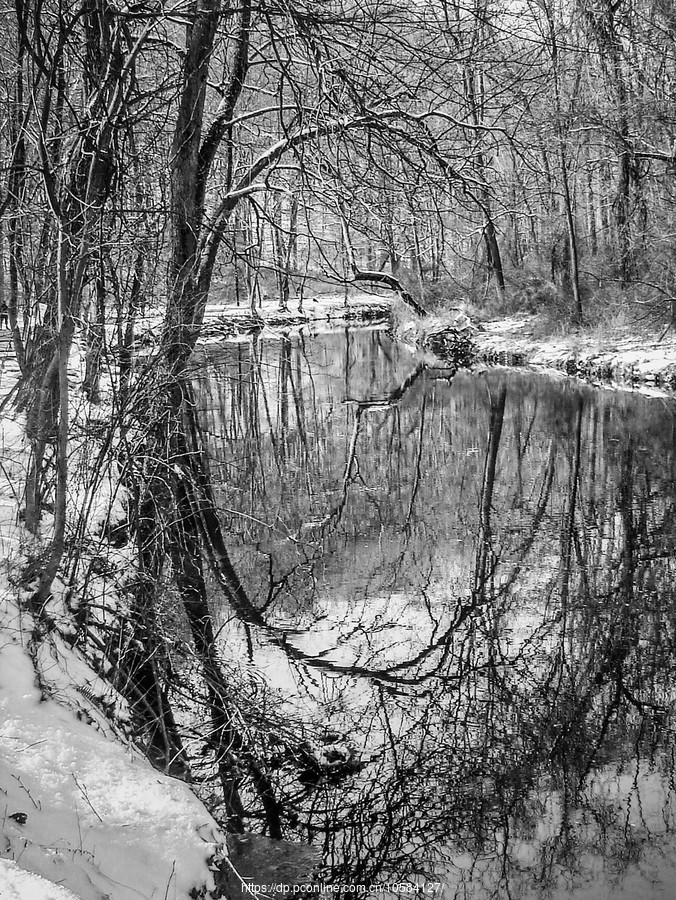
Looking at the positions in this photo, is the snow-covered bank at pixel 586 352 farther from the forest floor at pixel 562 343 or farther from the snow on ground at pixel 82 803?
the snow on ground at pixel 82 803

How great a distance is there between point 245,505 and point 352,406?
730 centimetres

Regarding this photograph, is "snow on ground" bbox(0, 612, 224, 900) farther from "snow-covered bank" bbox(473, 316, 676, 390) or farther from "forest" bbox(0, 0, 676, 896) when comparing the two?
"snow-covered bank" bbox(473, 316, 676, 390)

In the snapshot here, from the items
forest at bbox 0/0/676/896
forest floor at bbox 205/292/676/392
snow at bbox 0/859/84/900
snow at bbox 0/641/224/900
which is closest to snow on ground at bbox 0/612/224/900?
snow at bbox 0/641/224/900

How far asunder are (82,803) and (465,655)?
3.58m

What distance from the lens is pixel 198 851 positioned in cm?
333

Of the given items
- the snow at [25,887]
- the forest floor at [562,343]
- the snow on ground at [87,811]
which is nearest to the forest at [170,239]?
the snow on ground at [87,811]

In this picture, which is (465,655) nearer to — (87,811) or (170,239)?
(87,811)

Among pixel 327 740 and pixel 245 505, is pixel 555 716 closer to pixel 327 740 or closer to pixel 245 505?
pixel 327 740

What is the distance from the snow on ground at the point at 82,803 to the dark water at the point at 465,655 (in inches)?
42.6

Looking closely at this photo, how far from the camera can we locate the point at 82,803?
3.24 m

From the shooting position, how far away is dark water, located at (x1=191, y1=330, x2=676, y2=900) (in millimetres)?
4332

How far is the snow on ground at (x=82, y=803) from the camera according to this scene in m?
2.92

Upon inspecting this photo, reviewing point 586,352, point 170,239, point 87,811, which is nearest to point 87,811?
point 87,811

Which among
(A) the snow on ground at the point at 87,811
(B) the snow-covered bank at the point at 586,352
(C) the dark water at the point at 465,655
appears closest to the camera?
(A) the snow on ground at the point at 87,811
